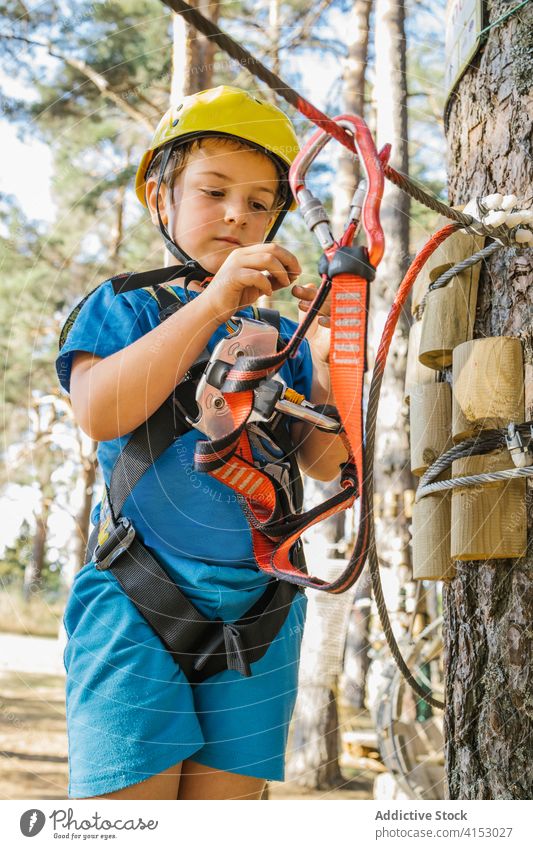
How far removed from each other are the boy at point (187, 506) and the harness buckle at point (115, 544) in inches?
0.9

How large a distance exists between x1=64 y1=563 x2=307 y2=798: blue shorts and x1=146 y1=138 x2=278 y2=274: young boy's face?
0.59 meters

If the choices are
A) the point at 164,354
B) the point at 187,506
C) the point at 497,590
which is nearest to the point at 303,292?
the point at 164,354

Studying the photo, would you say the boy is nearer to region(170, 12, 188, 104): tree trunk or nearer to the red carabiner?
the red carabiner

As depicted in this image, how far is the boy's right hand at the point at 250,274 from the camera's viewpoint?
3.78 feet


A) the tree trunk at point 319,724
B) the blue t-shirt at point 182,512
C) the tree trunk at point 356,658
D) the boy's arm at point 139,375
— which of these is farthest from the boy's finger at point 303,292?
the tree trunk at point 356,658

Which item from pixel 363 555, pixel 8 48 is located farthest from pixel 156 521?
pixel 8 48

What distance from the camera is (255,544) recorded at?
1.34 meters

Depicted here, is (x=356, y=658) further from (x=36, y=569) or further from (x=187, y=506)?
(x=187, y=506)

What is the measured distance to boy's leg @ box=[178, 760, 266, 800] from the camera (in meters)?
1.33

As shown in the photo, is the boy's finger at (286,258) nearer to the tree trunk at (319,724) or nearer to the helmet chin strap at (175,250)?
the helmet chin strap at (175,250)

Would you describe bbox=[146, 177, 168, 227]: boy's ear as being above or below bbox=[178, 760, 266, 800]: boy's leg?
above

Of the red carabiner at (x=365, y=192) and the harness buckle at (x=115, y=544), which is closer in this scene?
the red carabiner at (x=365, y=192)

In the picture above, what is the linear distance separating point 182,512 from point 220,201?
1.75ft

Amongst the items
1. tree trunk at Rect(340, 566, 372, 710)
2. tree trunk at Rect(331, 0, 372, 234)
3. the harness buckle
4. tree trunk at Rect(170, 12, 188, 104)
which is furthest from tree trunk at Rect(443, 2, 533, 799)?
tree trunk at Rect(340, 566, 372, 710)
